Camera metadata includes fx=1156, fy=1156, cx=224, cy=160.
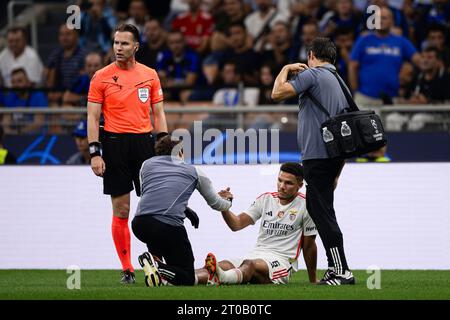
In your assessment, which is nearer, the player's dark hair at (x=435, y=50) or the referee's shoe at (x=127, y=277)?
the referee's shoe at (x=127, y=277)

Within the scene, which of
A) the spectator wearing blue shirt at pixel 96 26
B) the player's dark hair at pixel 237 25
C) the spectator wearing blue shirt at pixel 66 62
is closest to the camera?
the player's dark hair at pixel 237 25

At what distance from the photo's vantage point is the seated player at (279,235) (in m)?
10.8

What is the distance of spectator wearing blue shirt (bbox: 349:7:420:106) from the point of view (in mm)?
16703

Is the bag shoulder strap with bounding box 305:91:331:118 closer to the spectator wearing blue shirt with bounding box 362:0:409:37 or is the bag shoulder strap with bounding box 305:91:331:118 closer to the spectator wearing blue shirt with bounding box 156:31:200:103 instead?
the spectator wearing blue shirt with bounding box 362:0:409:37

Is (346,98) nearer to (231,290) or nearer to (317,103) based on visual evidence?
(317,103)

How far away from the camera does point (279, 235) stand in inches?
436

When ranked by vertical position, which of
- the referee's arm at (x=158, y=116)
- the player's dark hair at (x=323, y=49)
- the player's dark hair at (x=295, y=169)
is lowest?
the player's dark hair at (x=295, y=169)

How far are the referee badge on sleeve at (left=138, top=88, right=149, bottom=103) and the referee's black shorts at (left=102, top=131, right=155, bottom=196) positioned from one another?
13.6 inches

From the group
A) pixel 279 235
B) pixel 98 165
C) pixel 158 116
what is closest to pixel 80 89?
pixel 158 116

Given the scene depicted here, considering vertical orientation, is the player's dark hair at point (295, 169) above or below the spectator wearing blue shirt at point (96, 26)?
below

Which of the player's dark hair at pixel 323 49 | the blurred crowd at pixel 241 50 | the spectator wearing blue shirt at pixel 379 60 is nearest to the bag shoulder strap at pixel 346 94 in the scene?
the player's dark hair at pixel 323 49

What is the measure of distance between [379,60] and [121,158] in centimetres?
643

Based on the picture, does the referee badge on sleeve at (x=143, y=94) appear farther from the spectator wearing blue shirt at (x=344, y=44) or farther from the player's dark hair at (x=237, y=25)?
the player's dark hair at (x=237, y=25)

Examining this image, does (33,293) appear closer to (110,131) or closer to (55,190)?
(110,131)
